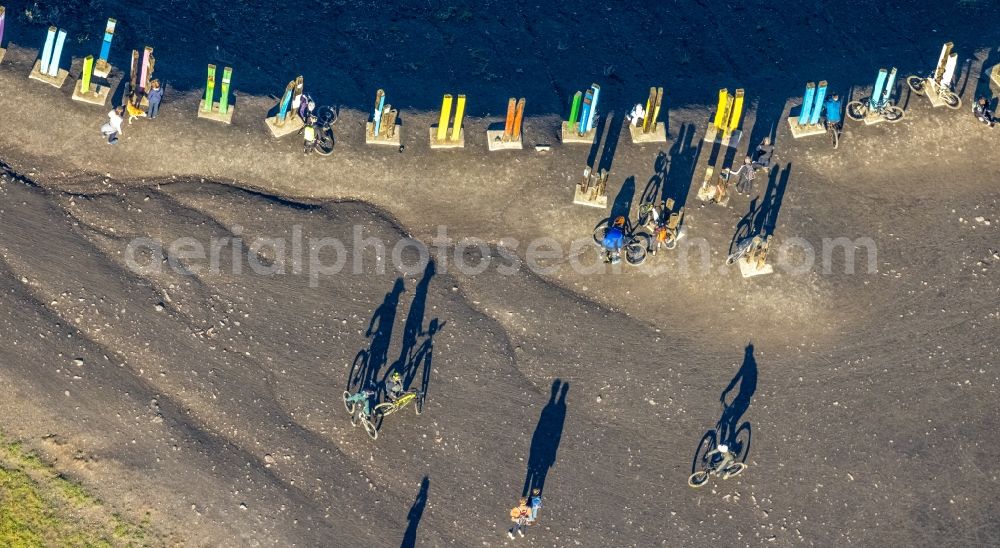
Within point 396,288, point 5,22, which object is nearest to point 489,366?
point 396,288

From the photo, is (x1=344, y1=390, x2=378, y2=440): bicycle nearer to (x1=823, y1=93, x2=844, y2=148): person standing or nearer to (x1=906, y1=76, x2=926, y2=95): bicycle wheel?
Answer: (x1=823, y1=93, x2=844, y2=148): person standing

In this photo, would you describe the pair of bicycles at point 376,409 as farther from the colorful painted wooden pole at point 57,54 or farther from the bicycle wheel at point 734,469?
the colorful painted wooden pole at point 57,54

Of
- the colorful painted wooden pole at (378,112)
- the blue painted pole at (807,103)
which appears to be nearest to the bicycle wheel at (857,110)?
the blue painted pole at (807,103)

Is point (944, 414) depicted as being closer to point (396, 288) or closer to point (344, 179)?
point (396, 288)

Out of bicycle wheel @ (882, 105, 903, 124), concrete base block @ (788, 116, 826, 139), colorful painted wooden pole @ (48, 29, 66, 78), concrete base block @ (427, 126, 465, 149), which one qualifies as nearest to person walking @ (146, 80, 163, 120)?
colorful painted wooden pole @ (48, 29, 66, 78)

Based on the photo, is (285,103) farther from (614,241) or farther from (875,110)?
(875,110)

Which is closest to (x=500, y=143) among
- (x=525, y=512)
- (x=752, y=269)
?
(x=752, y=269)
